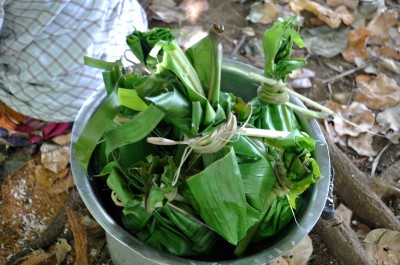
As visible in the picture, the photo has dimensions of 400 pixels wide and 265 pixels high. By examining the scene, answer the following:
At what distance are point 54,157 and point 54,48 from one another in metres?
0.35

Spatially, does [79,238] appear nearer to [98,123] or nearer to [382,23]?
[98,123]

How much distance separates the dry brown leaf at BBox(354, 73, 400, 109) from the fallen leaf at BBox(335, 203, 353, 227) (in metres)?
0.39

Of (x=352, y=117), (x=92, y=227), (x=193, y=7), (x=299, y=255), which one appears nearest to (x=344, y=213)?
(x=299, y=255)

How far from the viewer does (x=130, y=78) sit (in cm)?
81

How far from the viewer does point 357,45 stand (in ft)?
5.65

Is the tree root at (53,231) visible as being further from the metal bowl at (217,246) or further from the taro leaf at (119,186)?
the taro leaf at (119,186)

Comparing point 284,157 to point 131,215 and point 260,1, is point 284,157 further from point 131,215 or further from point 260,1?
point 260,1

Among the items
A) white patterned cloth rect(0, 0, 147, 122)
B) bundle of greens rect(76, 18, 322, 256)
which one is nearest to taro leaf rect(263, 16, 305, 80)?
bundle of greens rect(76, 18, 322, 256)

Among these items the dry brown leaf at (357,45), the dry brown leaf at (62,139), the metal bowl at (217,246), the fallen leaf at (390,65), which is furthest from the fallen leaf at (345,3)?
the dry brown leaf at (62,139)

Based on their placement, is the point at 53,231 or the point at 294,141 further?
the point at 53,231

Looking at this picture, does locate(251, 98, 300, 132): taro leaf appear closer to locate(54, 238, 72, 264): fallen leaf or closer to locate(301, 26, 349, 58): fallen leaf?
locate(54, 238, 72, 264): fallen leaf

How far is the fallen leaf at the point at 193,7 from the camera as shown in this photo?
179cm

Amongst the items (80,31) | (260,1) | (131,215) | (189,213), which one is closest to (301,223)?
(189,213)

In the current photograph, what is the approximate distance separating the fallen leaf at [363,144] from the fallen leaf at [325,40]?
35cm
